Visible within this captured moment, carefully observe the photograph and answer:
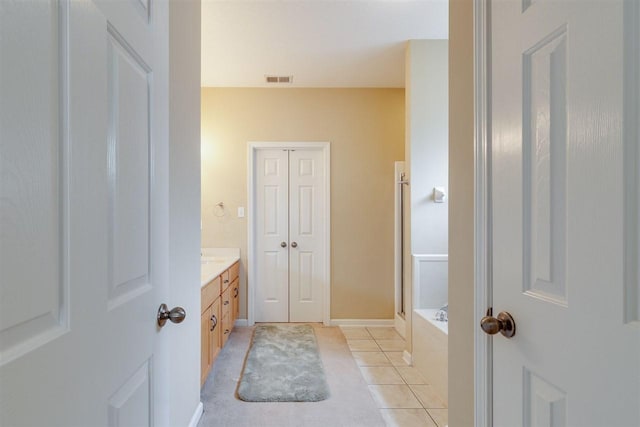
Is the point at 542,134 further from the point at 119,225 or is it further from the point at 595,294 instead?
the point at 119,225

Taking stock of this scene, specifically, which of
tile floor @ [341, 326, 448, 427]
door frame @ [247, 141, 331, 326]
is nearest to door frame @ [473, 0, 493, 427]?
tile floor @ [341, 326, 448, 427]

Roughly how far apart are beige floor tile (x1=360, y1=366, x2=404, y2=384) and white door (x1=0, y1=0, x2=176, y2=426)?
213 centimetres

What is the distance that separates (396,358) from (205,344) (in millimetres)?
1674

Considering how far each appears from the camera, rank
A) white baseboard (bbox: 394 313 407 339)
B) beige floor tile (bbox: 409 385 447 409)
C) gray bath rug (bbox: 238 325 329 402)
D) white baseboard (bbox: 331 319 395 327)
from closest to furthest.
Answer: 1. beige floor tile (bbox: 409 385 447 409)
2. gray bath rug (bbox: 238 325 329 402)
3. white baseboard (bbox: 394 313 407 339)
4. white baseboard (bbox: 331 319 395 327)

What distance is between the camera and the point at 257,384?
2637mm

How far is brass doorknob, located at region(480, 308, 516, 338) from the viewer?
0.91m

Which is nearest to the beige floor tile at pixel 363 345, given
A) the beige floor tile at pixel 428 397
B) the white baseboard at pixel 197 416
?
the beige floor tile at pixel 428 397

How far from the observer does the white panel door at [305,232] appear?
4.30 metres

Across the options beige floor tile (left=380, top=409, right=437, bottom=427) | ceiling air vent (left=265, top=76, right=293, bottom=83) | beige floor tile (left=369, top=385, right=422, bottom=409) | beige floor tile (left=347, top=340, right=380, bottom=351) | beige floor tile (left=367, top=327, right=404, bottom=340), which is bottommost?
beige floor tile (left=367, top=327, right=404, bottom=340)

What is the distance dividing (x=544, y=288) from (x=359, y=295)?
11.4 feet

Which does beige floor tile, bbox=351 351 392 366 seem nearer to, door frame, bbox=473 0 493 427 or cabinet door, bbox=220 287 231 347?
cabinet door, bbox=220 287 231 347

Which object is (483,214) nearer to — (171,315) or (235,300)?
(171,315)

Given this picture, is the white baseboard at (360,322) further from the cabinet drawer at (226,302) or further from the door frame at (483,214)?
the door frame at (483,214)

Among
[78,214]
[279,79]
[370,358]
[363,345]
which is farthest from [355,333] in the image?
[78,214]
